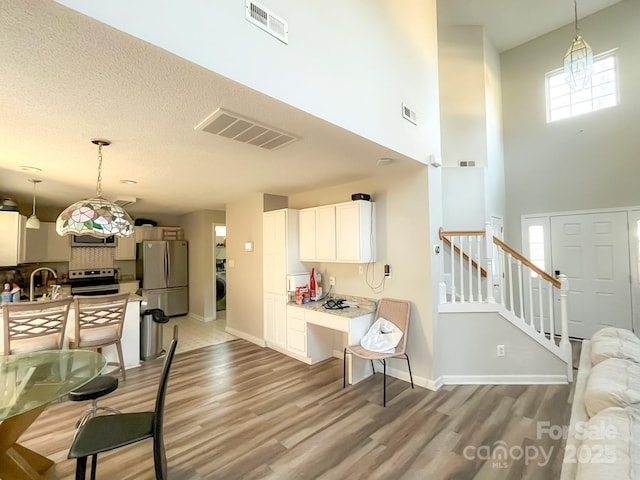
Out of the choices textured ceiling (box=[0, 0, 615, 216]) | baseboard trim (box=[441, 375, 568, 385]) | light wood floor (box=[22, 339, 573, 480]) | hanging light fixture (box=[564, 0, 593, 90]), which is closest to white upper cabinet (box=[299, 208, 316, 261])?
textured ceiling (box=[0, 0, 615, 216])

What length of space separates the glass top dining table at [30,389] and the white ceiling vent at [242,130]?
1889 millimetres

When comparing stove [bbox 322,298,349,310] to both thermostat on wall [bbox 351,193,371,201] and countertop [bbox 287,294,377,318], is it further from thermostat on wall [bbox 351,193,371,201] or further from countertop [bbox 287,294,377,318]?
thermostat on wall [bbox 351,193,371,201]

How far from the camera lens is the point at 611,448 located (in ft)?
3.53

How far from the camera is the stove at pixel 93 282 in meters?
5.44

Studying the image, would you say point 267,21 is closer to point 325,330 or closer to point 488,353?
point 325,330

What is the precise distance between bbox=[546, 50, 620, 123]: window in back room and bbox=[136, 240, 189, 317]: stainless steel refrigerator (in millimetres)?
8171

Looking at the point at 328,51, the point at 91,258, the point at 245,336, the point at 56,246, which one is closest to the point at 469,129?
the point at 328,51

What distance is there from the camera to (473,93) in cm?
529

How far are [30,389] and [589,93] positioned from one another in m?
7.91

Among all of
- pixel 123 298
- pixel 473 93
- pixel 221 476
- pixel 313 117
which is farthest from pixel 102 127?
pixel 473 93

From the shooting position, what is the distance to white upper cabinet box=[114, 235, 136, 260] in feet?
20.3

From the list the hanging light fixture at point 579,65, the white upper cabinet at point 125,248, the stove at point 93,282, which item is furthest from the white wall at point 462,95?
the stove at point 93,282

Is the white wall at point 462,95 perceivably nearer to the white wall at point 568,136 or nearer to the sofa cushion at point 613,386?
the white wall at point 568,136

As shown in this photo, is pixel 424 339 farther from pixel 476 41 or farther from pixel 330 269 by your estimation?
pixel 476 41
